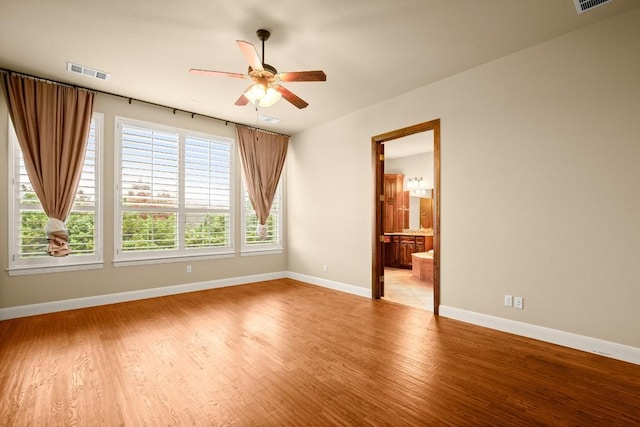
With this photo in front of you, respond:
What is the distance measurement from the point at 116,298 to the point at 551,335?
5.58 m

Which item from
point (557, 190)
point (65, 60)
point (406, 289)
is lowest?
point (406, 289)

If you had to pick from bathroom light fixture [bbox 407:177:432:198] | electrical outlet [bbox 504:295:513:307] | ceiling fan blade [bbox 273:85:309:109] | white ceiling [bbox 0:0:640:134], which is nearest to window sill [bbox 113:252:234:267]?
white ceiling [bbox 0:0:640:134]

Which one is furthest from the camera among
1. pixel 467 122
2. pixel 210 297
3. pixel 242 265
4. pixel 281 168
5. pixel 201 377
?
pixel 281 168

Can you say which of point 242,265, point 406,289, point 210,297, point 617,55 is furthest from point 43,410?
point 617,55

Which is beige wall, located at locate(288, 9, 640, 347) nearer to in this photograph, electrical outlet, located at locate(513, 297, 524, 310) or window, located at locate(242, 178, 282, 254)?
electrical outlet, located at locate(513, 297, 524, 310)

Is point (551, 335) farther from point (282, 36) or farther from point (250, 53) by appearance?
point (282, 36)

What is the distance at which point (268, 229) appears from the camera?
6.35 m

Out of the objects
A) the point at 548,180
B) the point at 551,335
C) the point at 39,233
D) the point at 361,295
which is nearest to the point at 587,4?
the point at 548,180

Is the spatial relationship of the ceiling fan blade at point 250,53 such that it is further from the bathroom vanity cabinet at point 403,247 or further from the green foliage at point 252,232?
the bathroom vanity cabinet at point 403,247

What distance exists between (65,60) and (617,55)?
5.71m

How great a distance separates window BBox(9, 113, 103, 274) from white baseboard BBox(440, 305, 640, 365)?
5023mm

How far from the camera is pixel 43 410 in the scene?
1996 millimetres

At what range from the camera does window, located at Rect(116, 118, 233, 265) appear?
4631mm

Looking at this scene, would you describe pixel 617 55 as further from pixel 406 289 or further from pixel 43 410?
pixel 43 410
